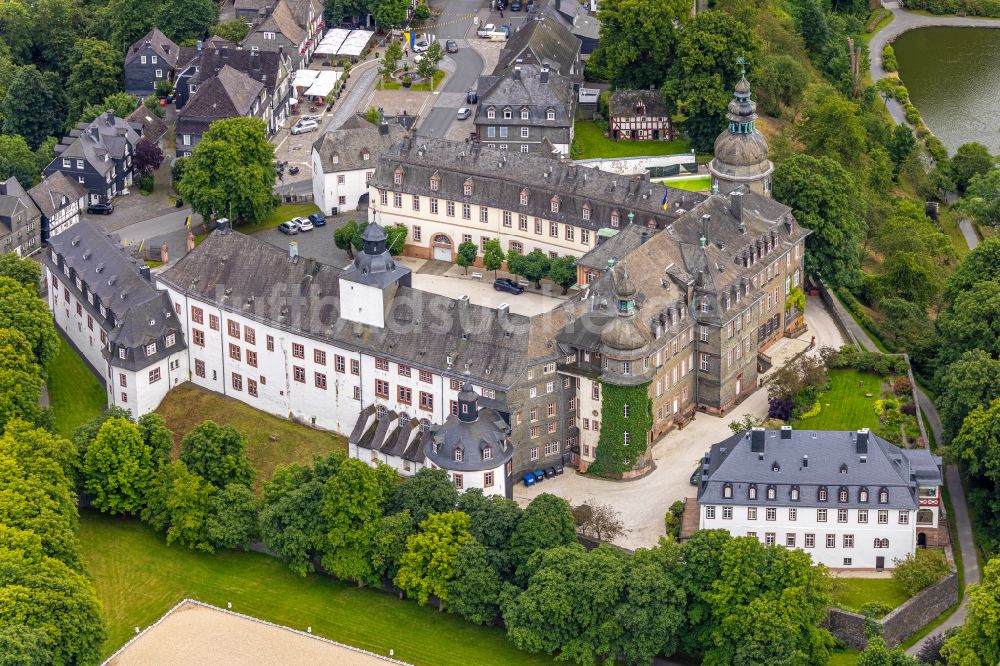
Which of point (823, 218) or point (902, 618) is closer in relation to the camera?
point (902, 618)

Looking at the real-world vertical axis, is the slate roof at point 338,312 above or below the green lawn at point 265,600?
above

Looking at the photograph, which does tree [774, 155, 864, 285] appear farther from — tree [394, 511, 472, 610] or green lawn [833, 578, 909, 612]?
tree [394, 511, 472, 610]

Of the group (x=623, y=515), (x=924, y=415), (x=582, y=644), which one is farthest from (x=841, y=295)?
(x=582, y=644)

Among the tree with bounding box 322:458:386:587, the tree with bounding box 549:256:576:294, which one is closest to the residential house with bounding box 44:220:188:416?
the tree with bounding box 322:458:386:587

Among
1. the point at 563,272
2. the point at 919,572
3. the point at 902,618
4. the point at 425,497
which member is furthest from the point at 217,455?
the point at 919,572

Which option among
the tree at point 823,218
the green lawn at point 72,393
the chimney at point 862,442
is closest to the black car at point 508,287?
the tree at point 823,218

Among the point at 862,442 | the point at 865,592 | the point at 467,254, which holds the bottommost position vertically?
the point at 865,592

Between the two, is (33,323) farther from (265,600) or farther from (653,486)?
(653,486)

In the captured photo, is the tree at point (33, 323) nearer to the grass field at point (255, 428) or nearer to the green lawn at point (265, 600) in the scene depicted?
Answer: the grass field at point (255, 428)
